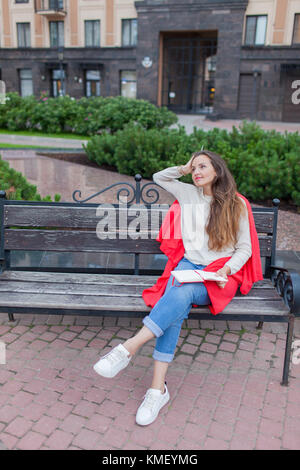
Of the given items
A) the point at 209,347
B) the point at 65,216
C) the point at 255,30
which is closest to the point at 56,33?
the point at 255,30

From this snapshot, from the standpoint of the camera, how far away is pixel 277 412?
9.55ft

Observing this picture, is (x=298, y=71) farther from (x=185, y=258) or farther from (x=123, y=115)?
(x=185, y=258)

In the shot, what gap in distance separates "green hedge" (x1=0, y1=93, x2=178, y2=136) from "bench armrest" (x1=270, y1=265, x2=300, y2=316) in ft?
40.9

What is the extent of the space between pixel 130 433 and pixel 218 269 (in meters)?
1.25

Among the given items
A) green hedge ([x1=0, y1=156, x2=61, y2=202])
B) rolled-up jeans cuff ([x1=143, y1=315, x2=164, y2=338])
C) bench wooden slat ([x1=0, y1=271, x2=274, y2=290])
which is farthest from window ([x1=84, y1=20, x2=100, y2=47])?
rolled-up jeans cuff ([x1=143, y1=315, x2=164, y2=338])

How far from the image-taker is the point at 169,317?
2.90m

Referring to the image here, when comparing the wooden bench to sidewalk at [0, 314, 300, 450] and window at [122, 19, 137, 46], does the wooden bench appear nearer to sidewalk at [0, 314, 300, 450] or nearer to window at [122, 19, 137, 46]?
sidewalk at [0, 314, 300, 450]

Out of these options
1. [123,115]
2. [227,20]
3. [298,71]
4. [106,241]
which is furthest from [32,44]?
[106,241]

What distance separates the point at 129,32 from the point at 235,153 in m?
25.6

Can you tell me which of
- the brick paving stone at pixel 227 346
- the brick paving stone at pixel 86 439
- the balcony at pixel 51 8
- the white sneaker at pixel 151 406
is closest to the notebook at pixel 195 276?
the white sneaker at pixel 151 406

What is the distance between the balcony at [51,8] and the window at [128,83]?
19.8 ft

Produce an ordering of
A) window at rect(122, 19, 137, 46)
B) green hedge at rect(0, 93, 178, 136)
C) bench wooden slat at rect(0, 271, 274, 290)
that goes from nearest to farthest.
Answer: bench wooden slat at rect(0, 271, 274, 290), green hedge at rect(0, 93, 178, 136), window at rect(122, 19, 137, 46)

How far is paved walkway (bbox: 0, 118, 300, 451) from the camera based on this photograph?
266 cm

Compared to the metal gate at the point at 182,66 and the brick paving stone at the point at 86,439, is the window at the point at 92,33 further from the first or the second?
the brick paving stone at the point at 86,439
